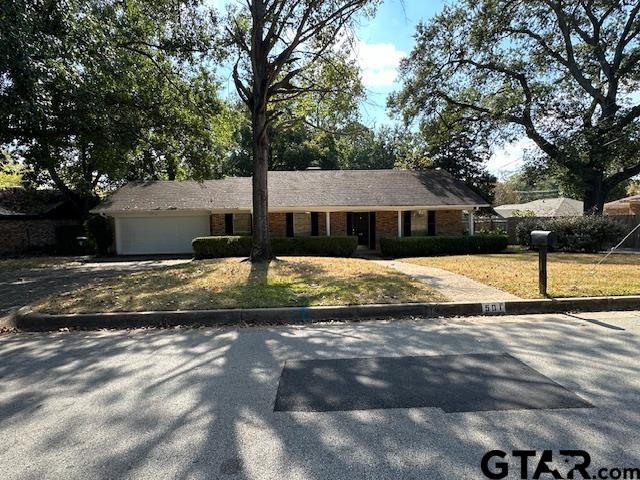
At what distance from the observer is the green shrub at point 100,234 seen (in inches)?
883

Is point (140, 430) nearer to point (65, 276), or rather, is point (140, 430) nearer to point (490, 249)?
point (65, 276)

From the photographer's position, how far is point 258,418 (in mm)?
3395

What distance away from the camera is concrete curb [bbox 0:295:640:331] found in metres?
6.85

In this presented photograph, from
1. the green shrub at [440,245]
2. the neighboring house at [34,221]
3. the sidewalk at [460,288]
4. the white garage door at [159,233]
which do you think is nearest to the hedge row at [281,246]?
the green shrub at [440,245]

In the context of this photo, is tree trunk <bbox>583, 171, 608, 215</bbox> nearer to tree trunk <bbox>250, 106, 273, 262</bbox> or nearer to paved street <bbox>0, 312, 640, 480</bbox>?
tree trunk <bbox>250, 106, 273, 262</bbox>

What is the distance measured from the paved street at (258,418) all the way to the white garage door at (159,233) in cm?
1744

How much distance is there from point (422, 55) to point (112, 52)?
17.5 meters

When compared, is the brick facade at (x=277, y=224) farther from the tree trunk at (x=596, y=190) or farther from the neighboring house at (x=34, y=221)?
the tree trunk at (x=596, y=190)

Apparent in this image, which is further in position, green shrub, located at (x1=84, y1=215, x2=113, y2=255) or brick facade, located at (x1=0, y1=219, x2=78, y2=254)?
brick facade, located at (x1=0, y1=219, x2=78, y2=254)

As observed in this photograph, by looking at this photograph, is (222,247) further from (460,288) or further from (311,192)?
(460,288)

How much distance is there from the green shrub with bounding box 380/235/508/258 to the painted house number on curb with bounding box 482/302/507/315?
11.3 m

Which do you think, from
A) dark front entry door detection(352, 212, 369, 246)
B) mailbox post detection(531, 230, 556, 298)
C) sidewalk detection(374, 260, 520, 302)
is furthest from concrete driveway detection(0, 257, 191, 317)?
dark front entry door detection(352, 212, 369, 246)

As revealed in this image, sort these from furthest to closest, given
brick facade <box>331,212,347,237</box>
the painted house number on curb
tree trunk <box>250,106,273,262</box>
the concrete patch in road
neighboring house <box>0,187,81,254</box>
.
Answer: neighboring house <box>0,187,81,254</box>, brick facade <box>331,212,347,237</box>, tree trunk <box>250,106,273,262</box>, the painted house number on curb, the concrete patch in road

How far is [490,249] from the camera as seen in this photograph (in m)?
19.7
